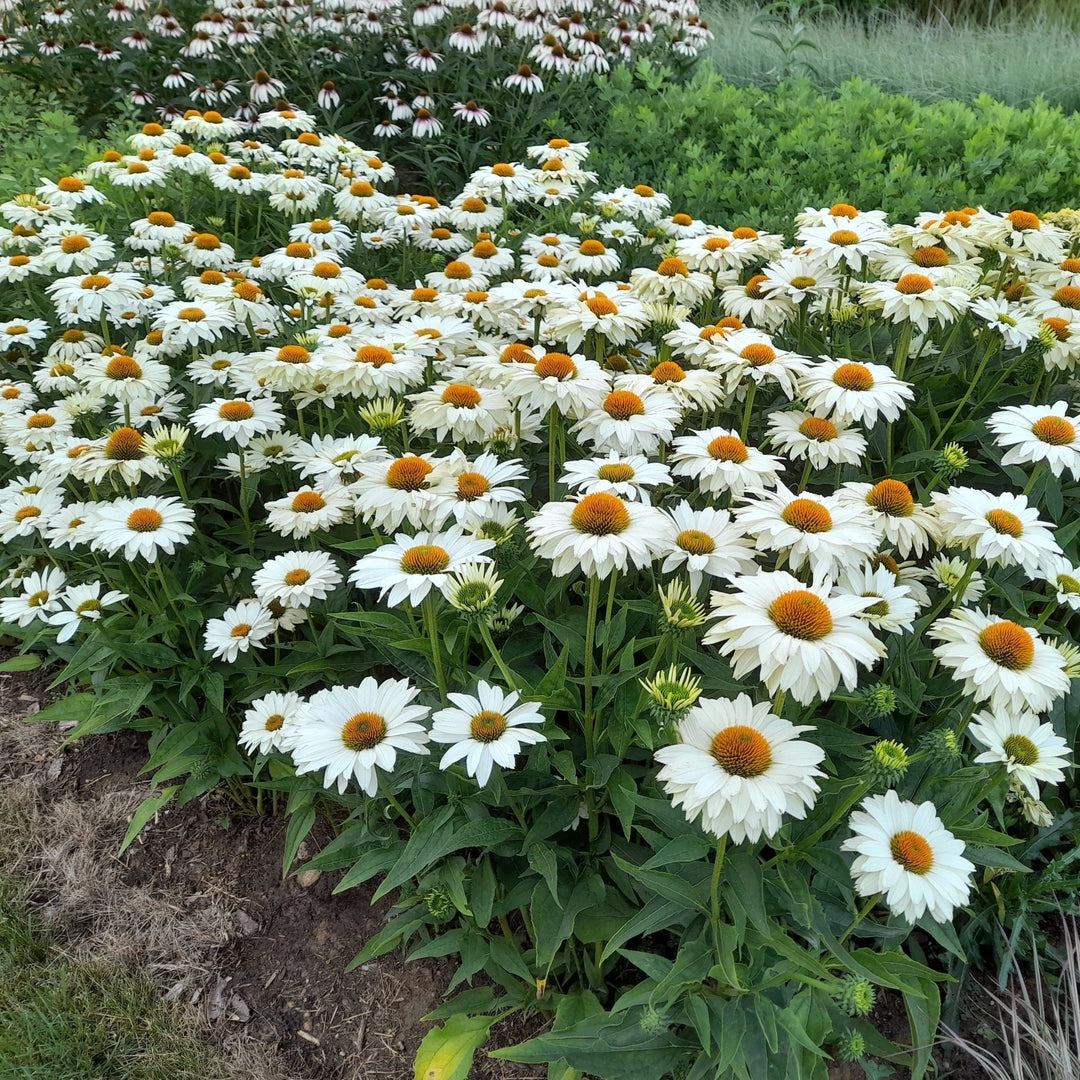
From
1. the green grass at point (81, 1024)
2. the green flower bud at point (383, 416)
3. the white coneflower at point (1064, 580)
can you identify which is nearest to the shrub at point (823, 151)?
the green flower bud at point (383, 416)

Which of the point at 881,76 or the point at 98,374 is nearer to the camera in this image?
the point at 98,374

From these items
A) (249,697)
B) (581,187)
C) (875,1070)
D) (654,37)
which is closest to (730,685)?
(875,1070)

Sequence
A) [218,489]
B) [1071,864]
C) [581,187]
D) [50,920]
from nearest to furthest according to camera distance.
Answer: [1071,864] → [50,920] → [218,489] → [581,187]

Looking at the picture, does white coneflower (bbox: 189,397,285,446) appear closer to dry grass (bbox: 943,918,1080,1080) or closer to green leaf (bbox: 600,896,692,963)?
green leaf (bbox: 600,896,692,963)

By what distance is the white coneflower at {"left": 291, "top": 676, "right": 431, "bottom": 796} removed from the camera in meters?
1.71

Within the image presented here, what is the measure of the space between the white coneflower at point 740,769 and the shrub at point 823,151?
3712mm

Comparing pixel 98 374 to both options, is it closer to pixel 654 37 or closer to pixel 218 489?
pixel 218 489

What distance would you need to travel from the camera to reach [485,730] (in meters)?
1.67

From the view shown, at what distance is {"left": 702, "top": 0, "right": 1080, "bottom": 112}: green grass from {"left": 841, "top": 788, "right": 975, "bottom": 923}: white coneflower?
6.81 m

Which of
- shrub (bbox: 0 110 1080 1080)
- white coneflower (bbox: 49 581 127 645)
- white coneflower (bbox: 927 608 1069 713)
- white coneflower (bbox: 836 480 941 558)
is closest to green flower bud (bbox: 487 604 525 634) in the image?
shrub (bbox: 0 110 1080 1080)

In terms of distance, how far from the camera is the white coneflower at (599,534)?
1.65 meters

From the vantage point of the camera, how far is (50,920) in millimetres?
2527

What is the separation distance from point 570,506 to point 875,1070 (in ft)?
4.53

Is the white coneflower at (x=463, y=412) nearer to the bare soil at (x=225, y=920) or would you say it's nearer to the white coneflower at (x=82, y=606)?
the white coneflower at (x=82, y=606)
